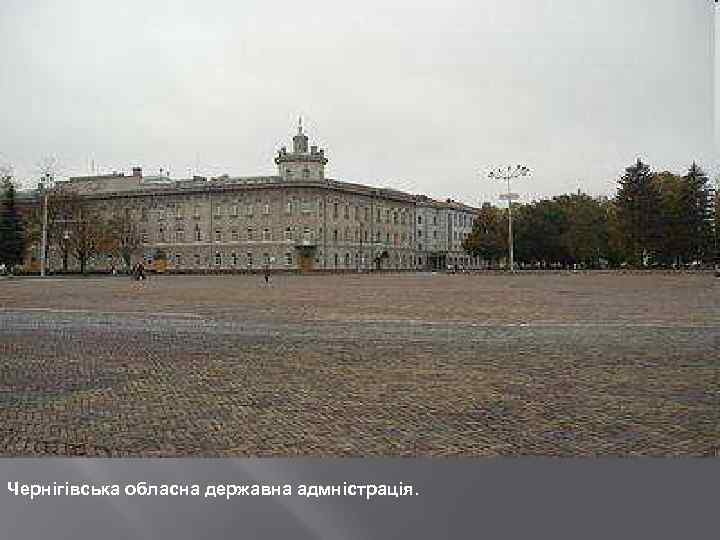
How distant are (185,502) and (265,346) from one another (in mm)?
7734

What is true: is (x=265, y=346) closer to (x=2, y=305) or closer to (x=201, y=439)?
(x=201, y=439)

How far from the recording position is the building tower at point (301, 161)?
85.2m

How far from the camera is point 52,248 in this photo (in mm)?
71500

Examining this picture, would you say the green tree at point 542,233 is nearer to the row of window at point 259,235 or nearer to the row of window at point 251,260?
the row of window at point 259,235

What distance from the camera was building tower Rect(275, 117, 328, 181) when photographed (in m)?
85.2

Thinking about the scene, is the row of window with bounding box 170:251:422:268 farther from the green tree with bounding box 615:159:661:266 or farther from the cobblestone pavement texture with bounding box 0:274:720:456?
the cobblestone pavement texture with bounding box 0:274:720:456

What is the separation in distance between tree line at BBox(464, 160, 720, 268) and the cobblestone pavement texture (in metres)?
29.1

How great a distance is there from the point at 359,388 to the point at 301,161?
258 ft

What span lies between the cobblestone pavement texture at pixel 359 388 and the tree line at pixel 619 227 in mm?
29078

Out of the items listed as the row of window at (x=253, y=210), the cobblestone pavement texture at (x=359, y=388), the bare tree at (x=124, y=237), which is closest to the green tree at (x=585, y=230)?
the row of window at (x=253, y=210)

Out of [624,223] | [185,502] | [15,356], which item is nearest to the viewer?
[185,502]

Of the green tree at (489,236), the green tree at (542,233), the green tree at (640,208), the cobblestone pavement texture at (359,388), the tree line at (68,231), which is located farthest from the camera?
the green tree at (489,236)

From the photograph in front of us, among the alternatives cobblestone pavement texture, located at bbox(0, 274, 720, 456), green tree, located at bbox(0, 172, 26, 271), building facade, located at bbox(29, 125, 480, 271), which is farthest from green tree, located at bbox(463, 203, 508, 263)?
cobblestone pavement texture, located at bbox(0, 274, 720, 456)

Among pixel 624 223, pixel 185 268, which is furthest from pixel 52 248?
pixel 624 223
